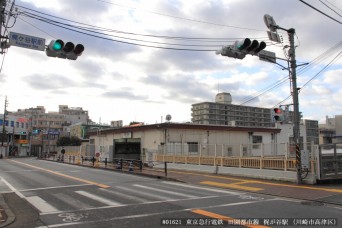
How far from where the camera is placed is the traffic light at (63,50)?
11.7m

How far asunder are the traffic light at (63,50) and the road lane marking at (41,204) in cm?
507

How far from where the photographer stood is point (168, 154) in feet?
106

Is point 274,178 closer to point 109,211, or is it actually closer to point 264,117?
point 109,211

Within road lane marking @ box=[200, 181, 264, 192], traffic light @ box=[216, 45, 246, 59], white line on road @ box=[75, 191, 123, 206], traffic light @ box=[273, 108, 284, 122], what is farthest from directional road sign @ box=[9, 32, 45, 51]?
traffic light @ box=[273, 108, 284, 122]

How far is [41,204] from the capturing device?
1222cm

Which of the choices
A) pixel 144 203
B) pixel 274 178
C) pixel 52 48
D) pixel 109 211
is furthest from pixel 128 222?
pixel 274 178

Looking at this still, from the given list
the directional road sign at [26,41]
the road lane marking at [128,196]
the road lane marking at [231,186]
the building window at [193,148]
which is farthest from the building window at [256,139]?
the directional road sign at [26,41]

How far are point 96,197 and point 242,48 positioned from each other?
27.9 ft

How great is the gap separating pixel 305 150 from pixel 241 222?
9753 millimetres

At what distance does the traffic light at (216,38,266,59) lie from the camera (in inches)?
578

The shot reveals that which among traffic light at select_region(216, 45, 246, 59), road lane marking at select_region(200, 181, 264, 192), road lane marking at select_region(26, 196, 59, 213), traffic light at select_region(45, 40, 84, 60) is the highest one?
traffic light at select_region(216, 45, 246, 59)

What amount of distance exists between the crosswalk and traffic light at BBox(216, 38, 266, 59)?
5931mm

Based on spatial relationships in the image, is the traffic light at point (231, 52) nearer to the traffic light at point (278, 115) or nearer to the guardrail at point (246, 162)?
the traffic light at point (278, 115)

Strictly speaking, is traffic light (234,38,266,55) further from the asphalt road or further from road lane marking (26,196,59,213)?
road lane marking (26,196,59,213)
